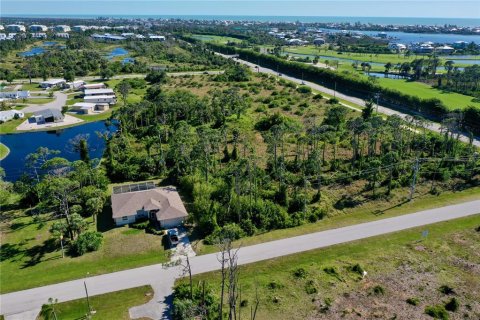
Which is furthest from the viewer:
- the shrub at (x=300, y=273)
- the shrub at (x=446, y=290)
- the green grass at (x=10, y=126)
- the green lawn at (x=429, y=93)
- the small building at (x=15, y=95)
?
the small building at (x=15, y=95)

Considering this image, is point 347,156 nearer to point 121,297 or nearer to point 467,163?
point 467,163

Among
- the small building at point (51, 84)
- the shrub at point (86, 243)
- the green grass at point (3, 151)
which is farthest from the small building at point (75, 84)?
the shrub at point (86, 243)

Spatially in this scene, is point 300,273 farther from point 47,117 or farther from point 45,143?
point 47,117

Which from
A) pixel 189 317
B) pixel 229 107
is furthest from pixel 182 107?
pixel 189 317

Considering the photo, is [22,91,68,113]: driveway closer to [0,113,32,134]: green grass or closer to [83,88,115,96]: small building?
[83,88,115,96]: small building

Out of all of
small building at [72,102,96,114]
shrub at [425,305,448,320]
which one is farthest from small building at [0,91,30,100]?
shrub at [425,305,448,320]

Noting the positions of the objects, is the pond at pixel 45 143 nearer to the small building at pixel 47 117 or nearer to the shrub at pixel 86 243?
the small building at pixel 47 117

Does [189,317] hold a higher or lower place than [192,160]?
lower
